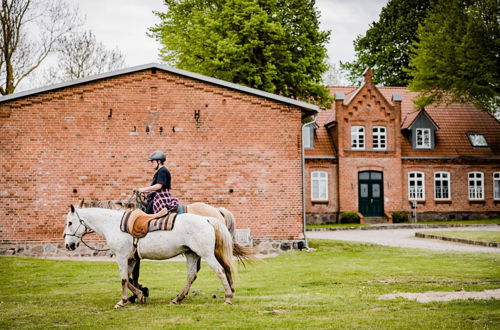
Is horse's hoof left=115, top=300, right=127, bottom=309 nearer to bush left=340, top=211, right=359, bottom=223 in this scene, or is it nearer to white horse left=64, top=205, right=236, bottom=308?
white horse left=64, top=205, right=236, bottom=308

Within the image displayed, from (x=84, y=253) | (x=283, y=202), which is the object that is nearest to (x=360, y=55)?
A: (x=283, y=202)

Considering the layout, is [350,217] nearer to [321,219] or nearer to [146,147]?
[321,219]

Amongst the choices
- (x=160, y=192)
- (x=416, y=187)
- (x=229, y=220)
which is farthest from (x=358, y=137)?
(x=160, y=192)

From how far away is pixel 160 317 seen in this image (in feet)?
24.5

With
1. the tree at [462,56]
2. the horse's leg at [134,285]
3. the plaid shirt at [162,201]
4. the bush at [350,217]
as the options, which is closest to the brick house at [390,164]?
the bush at [350,217]

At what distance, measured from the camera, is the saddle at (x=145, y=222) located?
347 inches

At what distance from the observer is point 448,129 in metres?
35.9

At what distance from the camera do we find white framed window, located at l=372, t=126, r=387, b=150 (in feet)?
110

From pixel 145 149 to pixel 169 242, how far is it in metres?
8.65

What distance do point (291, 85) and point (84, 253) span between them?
1510 cm

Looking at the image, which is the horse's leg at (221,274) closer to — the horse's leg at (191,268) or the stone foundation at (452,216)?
the horse's leg at (191,268)

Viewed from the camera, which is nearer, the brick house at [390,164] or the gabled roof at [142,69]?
the gabled roof at [142,69]

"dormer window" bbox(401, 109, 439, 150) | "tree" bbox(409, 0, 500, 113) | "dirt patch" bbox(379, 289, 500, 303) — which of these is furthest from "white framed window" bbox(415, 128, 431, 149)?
"dirt patch" bbox(379, 289, 500, 303)

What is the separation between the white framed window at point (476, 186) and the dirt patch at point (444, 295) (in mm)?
27102
